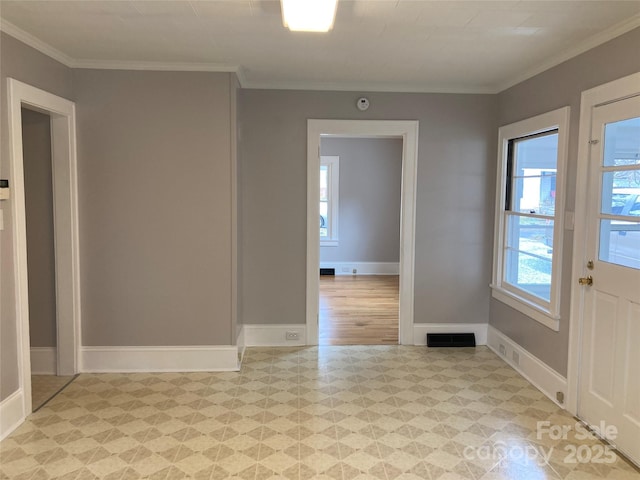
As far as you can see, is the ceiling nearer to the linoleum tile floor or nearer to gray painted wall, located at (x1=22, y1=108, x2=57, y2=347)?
gray painted wall, located at (x1=22, y1=108, x2=57, y2=347)

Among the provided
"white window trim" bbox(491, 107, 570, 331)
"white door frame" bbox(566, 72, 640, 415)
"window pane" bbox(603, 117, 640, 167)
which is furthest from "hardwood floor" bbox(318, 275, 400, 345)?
"window pane" bbox(603, 117, 640, 167)

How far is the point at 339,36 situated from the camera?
118 inches

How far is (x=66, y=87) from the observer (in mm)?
3580

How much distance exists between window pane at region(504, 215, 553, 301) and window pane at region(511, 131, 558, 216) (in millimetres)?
113

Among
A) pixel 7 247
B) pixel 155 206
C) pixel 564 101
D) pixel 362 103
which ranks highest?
pixel 362 103

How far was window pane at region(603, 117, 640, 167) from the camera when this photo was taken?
2617 mm

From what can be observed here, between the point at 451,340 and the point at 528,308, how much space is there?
96cm

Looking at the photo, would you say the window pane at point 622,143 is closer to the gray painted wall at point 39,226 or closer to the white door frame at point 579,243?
the white door frame at point 579,243

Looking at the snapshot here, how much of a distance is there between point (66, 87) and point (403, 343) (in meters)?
3.57

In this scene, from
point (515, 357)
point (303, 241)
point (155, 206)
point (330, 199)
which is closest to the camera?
point (155, 206)

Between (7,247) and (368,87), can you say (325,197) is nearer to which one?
(368,87)

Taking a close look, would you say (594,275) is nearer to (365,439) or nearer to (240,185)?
(365,439)

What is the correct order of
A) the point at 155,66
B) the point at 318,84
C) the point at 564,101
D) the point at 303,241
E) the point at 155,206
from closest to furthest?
the point at 564,101 < the point at 155,66 < the point at 155,206 < the point at 318,84 < the point at 303,241
